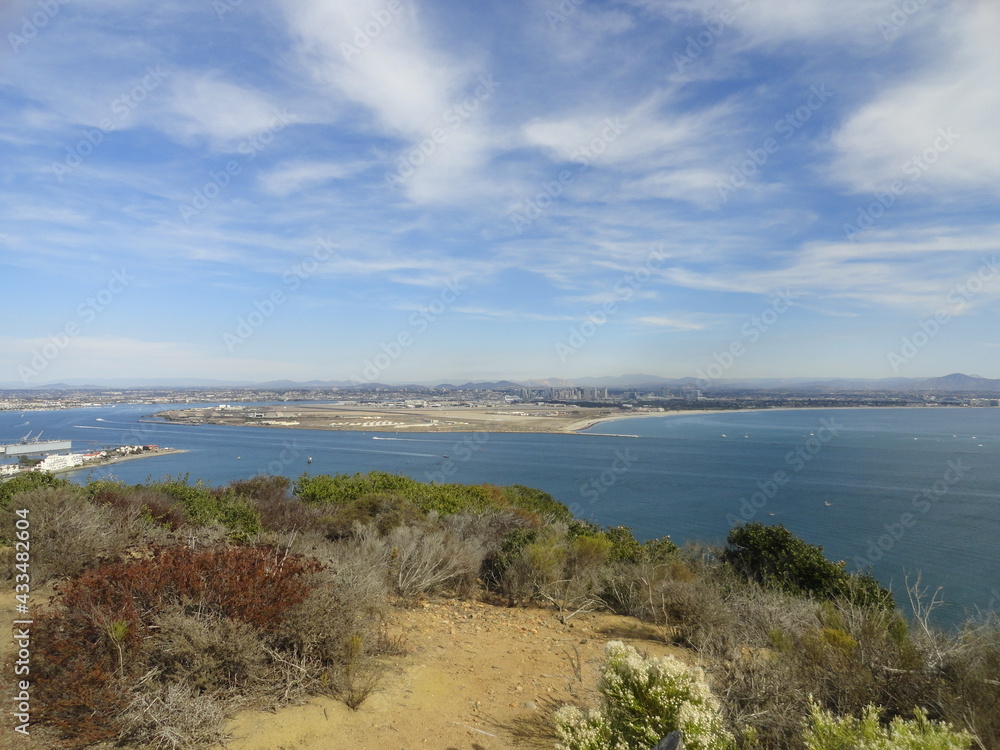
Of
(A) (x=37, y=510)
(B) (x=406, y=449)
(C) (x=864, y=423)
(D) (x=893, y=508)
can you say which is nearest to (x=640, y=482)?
(D) (x=893, y=508)

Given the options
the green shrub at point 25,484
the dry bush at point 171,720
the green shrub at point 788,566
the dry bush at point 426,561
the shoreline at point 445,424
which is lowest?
the shoreline at point 445,424

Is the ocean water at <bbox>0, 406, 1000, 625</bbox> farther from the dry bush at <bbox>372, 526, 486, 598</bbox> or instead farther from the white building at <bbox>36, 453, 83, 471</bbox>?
the dry bush at <bbox>372, 526, 486, 598</bbox>

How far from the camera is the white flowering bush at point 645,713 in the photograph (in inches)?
108

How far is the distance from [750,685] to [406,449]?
216ft

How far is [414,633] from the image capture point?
19.4 ft

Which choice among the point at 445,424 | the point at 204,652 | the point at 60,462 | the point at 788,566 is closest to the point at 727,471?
the point at 788,566

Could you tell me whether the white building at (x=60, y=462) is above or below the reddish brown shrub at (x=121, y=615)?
below

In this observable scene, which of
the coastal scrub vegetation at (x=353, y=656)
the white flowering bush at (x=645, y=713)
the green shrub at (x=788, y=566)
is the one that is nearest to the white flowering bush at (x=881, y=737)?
the coastal scrub vegetation at (x=353, y=656)

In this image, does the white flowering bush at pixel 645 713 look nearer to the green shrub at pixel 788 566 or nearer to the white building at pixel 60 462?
the green shrub at pixel 788 566

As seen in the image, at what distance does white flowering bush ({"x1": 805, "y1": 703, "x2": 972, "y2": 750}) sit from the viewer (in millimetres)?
2309

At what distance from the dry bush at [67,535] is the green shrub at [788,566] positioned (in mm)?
10458

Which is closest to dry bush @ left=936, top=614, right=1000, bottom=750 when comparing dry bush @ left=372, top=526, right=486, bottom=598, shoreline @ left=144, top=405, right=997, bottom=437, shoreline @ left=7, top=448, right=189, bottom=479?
dry bush @ left=372, top=526, right=486, bottom=598

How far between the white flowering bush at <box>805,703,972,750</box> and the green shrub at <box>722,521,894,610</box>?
26.9ft

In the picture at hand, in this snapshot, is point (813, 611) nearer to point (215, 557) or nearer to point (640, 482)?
point (215, 557)
